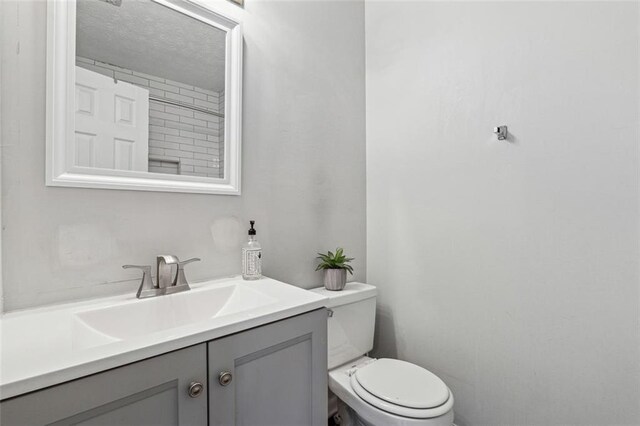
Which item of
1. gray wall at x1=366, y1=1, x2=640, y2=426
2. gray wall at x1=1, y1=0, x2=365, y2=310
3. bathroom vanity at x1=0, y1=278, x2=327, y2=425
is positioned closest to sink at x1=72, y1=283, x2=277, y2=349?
bathroom vanity at x1=0, y1=278, x2=327, y2=425

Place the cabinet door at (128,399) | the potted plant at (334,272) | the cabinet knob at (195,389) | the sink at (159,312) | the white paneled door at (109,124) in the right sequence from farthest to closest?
the potted plant at (334,272), the white paneled door at (109,124), the sink at (159,312), the cabinet knob at (195,389), the cabinet door at (128,399)

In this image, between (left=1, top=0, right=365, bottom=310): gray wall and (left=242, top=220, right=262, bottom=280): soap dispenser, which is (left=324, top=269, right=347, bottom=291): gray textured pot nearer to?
(left=1, top=0, right=365, bottom=310): gray wall

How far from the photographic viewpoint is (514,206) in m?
1.18

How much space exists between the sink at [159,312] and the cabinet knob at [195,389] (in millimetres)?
170

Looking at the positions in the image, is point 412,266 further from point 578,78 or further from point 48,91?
point 48,91

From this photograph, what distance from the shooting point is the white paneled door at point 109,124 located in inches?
35.9

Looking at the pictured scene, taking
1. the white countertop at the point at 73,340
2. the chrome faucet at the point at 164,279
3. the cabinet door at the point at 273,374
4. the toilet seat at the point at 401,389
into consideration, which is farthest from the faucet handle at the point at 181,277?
the toilet seat at the point at 401,389

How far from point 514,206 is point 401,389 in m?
0.83

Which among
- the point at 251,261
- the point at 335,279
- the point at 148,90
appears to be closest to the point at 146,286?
the point at 251,261

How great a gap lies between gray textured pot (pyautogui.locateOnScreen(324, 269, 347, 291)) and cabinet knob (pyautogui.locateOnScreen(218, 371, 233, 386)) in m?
0.75

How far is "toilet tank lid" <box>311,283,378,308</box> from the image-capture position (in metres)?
1.29

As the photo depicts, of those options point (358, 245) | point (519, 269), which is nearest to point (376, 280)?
point (358, 245)

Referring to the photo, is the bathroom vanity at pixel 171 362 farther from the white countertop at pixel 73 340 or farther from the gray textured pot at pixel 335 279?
the gray textured pot at pixel 335 279

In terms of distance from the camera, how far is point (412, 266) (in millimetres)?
1510
